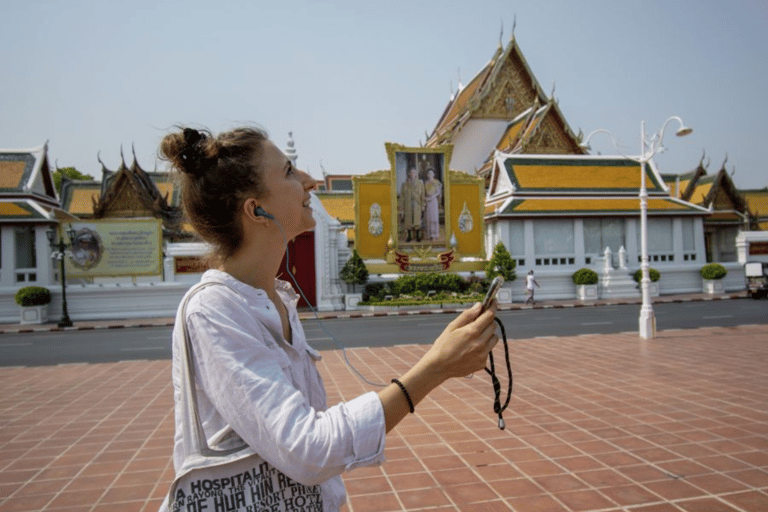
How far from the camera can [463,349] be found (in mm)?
1203

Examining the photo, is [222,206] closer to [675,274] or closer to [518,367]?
[518,367]

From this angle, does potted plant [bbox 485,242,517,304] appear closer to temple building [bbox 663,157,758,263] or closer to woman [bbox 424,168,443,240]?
woman [bbox 424,168,443,240]

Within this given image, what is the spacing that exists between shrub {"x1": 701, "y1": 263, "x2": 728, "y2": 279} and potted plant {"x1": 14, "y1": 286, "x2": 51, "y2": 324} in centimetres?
2348

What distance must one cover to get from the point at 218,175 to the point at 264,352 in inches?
17.0

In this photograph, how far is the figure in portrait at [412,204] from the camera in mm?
20484

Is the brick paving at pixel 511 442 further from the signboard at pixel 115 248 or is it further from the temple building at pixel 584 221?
the temple building at pixel 584 221

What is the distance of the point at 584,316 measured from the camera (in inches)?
552

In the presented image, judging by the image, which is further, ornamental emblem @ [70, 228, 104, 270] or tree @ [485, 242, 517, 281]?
tree @ [485, 242, 517, 281]

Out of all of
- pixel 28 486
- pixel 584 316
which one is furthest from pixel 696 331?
pixel 28 486

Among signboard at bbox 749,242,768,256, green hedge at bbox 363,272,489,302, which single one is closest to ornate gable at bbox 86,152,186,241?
green hedge at bbox 363,272,489,302

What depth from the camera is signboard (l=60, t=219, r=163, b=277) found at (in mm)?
18266

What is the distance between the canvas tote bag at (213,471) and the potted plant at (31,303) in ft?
61.4

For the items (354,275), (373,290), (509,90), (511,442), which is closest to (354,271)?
(354,275)

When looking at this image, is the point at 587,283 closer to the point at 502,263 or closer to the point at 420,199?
the point at 502,263
